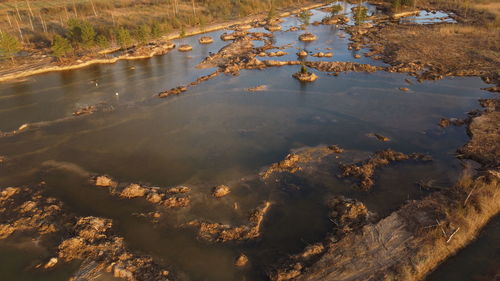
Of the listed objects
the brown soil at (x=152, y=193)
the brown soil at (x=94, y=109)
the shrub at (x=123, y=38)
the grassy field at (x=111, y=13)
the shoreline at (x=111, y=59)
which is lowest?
the brown soil at (x=152, y=193)

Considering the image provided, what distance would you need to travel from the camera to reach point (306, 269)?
1519 centimetres

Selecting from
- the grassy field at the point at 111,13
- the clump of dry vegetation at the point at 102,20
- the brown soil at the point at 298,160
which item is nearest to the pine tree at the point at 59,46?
the clump of dry vegetation at the point at 102,20

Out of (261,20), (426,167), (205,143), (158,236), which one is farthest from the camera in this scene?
(261,20)

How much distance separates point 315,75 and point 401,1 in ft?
154

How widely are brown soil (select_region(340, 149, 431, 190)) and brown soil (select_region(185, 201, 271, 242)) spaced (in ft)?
23.5

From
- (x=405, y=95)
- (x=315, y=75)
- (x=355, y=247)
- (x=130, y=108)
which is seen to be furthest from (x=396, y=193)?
(x=130, y=108)

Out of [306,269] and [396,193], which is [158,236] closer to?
[306,269]

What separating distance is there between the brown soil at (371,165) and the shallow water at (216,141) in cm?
60

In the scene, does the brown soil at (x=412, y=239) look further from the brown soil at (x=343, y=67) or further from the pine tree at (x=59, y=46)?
the pine tree at (x=59, y=46)

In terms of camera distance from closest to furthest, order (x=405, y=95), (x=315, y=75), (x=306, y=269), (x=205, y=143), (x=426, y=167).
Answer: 1. (x=306, y=269)
2. (x=426, y=167)
3. (x=205, y=143)
4. (x=405, y=95)
5. (x=315, y=75)

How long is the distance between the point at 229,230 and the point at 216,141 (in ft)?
32.7

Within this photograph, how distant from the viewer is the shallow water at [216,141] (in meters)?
17.7

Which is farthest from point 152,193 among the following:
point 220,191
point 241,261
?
point 241,261

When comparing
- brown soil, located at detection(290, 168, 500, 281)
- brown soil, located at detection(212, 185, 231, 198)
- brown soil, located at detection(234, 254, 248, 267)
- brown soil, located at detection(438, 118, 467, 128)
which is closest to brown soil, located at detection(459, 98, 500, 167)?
brown soil, located at detection(438, 118, 467, 128)
